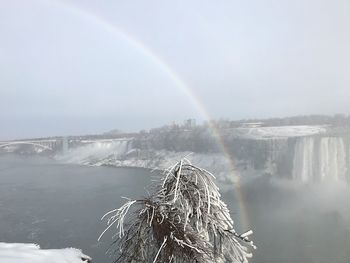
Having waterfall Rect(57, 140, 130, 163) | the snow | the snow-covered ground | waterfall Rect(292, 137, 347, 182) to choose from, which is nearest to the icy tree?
the snow

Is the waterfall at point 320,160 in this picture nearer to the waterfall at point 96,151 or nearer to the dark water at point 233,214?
the dark water at point 233,214

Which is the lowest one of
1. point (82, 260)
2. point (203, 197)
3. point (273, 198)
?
point (273, 198)

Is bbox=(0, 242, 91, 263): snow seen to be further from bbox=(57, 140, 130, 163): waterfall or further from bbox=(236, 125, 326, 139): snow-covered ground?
bbox=(57, 140, 130, 163): waterfall

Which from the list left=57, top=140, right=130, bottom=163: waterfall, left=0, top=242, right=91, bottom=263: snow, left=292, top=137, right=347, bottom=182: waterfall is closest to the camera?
left=0, top=242, right=91, bottom=263: snow

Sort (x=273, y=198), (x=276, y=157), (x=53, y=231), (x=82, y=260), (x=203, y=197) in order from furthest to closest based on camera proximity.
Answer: (x=276, y=157) < (x=273, y=198) < (x=53, y=231) < (x=82, y=260) < (x=203, y=197)

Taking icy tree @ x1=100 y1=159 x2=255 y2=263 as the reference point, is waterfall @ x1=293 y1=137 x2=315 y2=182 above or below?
below

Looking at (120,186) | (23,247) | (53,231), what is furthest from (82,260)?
(120,186)

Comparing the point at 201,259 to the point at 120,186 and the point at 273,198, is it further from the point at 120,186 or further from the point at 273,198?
the point at 120,186
